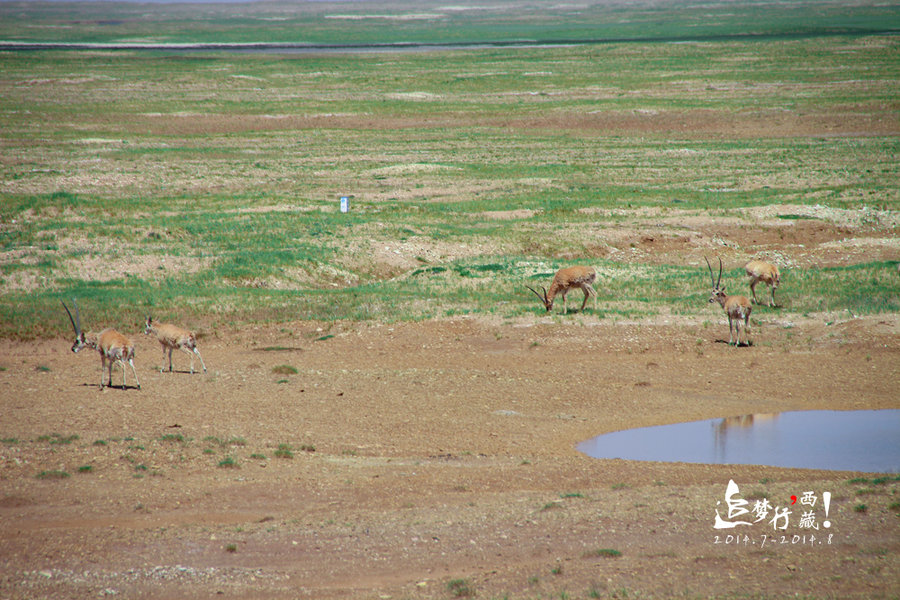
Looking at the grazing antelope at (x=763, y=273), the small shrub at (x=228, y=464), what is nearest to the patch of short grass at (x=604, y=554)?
the small shrub at (x=228, y=464)

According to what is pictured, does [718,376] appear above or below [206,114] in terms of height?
below

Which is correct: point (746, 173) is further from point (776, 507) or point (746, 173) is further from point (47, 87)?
point (47, 87)

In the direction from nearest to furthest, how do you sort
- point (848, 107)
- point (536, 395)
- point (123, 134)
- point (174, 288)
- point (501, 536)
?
1. point (501, 536)
2. point (536, 395)
3. point (174, 288)
4. point (123, 134)
5. point (848, 107)

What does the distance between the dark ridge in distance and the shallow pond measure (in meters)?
131

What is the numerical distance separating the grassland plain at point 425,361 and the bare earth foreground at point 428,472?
0.20 feet

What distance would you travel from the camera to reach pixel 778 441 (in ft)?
50.4

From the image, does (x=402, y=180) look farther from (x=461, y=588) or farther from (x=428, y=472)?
(x=461, y=588)

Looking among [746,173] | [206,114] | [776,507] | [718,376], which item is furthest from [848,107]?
[776,507]

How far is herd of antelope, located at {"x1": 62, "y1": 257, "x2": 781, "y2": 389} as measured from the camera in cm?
1680

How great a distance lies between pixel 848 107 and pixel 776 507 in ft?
216

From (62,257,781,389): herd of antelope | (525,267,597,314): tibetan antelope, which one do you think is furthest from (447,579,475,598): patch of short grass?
(525,267,597,314): tibetan antelope

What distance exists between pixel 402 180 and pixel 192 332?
27361 mm

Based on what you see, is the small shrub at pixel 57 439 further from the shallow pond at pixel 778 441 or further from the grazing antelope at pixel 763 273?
the grazing antelope at pixel 763 273

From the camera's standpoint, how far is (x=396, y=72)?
352 ft
